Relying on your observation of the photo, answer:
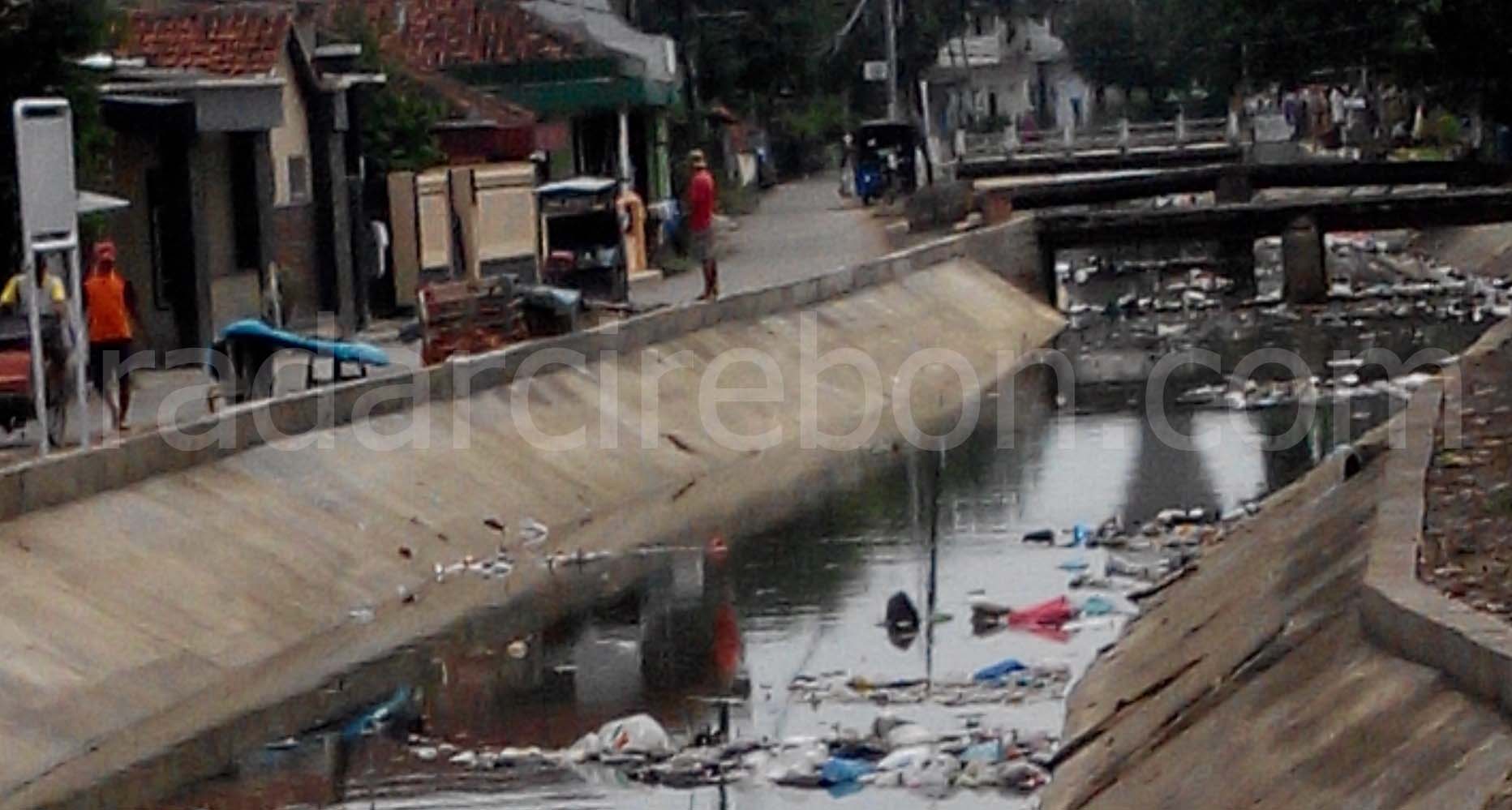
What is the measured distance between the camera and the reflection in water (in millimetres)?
20656

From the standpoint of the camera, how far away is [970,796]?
18828mm

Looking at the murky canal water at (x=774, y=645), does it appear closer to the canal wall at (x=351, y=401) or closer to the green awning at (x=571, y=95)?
the canal wall at (x=351, y=401)

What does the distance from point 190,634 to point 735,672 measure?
4.09 meters

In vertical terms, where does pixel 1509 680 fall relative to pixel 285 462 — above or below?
above

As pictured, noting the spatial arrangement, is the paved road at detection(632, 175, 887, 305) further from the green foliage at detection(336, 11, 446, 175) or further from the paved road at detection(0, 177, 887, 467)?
the green foliage at detection(336, 11, 446, 175)

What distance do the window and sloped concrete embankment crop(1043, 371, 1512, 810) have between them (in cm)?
2475

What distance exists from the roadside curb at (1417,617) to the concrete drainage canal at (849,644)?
2.53 metres

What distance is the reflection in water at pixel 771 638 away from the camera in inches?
813

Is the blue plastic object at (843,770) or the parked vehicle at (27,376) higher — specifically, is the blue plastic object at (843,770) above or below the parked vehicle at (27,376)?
below

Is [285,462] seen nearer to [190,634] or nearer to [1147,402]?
[190,634]

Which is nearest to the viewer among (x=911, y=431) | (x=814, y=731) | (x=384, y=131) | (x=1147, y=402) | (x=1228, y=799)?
(x=1228, y=799)

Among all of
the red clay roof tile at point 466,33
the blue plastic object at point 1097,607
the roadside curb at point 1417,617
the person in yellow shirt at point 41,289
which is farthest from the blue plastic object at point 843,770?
the red clay roof tile at point 466,33

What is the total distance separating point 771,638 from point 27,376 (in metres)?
6.84

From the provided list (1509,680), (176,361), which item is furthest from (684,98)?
(1509,680)
